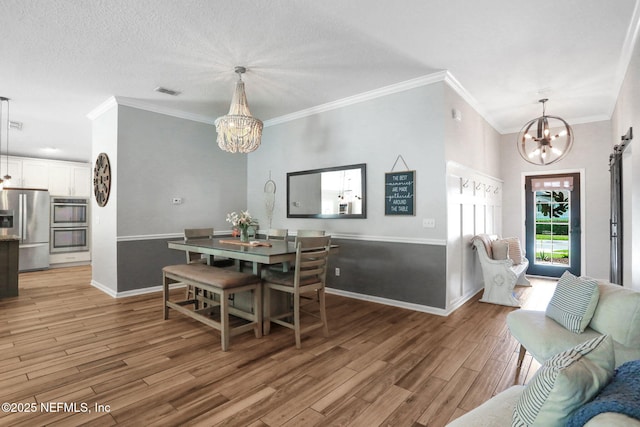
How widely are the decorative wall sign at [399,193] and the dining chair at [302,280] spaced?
1.32 meters

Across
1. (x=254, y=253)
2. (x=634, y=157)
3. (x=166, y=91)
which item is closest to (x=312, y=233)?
(x=254, y=253)

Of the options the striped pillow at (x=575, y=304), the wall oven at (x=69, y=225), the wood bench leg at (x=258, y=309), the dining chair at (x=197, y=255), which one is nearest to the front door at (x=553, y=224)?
the striped pillow at (x=575, y=304)

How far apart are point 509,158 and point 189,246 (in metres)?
5.89

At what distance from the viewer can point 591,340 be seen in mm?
1093

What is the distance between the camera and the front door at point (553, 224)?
18.5 ft

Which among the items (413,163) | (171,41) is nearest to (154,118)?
(171,41)

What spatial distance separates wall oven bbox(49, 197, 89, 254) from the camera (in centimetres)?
715

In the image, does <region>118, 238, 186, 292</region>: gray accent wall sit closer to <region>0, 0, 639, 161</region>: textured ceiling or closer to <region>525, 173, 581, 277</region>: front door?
<region>0, 0, 639, 161</region>: textured ceiling

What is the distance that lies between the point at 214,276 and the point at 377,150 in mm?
2577

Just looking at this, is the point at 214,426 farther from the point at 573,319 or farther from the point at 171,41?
the point at 171,41

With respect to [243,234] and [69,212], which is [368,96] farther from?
[69,212]

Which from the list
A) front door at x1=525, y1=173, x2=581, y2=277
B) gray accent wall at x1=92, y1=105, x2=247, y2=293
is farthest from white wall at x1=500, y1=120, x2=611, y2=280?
gray accent wall at x1=92, y1=105, x2=247, y2=293

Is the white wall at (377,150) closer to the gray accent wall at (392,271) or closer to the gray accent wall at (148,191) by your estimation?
the gray accent wall at (392,271)

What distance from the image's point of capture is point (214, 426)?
5.93 feet
